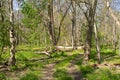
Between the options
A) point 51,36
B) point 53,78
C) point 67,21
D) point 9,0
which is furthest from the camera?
point 67,21

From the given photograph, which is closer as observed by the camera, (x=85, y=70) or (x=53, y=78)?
(x=53, y=78)

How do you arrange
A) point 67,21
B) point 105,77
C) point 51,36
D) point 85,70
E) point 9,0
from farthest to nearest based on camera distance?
point 67,21 → point 51,36 → point 9,0 → point 85,70 → point 105,77

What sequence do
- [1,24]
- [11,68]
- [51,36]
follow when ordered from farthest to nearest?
[51,36]
[11,68]
[1,24]

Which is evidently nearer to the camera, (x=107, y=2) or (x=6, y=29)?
(x=6, y=29)

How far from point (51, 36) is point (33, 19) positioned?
135 inches

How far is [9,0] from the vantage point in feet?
68.7

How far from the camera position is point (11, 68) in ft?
64.5

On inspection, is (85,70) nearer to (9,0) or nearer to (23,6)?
(23,6)

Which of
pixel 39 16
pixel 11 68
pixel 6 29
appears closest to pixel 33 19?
pixel 39 16

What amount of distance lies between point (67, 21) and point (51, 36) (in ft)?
A: 125

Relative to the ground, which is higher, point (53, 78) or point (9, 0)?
point (9, 0)

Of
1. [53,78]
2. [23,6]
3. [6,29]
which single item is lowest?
[53,78]

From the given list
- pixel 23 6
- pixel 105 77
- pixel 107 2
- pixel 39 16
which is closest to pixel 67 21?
pixel 39 16

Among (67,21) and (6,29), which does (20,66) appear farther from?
(67,21)
